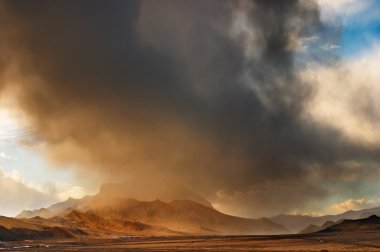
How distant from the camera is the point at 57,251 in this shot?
98.6 meters

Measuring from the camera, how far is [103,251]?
91750 mm

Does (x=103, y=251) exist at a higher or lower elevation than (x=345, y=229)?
lower

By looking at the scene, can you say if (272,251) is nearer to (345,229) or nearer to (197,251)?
(197,251)

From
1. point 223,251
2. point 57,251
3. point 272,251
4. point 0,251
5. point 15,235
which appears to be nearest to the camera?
point 272,251

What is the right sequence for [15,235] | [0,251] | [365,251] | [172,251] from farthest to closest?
[15,235]
[0,251]
[172,251]
[365,251]

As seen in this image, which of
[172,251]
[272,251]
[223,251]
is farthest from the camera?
[172,251]

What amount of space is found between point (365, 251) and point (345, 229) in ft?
420

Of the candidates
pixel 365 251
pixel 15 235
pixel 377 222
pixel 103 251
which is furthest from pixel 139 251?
pixel 377 222

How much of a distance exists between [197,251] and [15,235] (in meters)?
127

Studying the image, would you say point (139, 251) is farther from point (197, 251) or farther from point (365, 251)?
point (365, 251)

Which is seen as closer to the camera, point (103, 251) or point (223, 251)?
point (223, 251)

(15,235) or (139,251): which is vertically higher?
(15,235)

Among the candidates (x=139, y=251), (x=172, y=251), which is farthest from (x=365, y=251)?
(x=139, y=251)

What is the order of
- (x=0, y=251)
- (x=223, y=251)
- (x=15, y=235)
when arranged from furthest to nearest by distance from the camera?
(x=15, y=235)
(x=0, y=251)
(x=223, y=251)
